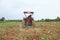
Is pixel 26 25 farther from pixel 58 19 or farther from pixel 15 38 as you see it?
pixel 58 19

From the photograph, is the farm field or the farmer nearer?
the farm field

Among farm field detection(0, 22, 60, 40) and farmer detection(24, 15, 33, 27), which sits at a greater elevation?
farmer detection(24, 15, 33, 27)

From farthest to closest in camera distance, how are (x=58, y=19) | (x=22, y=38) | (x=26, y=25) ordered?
(x=58, y=19), (x=26, y=25), (x=22, y=38)

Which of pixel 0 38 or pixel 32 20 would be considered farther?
pixel 32 20

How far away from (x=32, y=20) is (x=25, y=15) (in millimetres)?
1037

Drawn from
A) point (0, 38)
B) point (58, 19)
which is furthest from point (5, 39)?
point (58, 19)

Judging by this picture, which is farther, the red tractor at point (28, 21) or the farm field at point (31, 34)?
the red tractor at point (28, 21)

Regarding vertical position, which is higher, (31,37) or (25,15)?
(25,15)

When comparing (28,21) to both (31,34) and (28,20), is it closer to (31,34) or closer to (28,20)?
(28,20)

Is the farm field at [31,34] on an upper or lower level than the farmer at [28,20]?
lower

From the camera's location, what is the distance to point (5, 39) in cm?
1355

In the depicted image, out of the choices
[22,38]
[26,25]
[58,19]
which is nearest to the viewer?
[22,38]

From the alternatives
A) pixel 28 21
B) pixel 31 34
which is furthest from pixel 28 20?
pixel 31 34

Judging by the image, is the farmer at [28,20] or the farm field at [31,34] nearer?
the farm field at [31,34]
